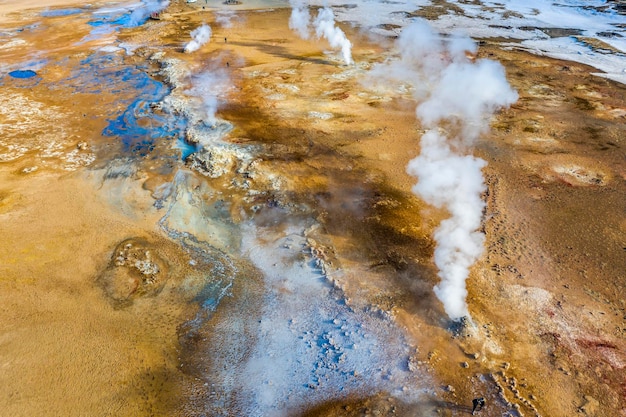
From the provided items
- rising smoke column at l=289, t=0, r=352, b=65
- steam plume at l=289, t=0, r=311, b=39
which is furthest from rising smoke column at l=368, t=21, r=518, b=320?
steam plume at l=289, t=0, r=311, b=39

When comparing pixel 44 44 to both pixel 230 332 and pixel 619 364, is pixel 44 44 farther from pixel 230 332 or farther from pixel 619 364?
pixel 619 364

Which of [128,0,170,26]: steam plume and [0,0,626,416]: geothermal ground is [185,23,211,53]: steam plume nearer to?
[0,0,626,416]: geothermal ground

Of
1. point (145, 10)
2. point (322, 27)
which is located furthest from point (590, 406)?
point (145, 10)

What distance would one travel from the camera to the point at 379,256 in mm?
8297

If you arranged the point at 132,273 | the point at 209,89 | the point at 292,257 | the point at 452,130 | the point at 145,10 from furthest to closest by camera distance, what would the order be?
the point at 145,10
the point at 209,89
the point at 452,130
the point at 292,257
the point at 132,273

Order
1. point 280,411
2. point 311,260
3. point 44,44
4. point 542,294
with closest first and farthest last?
point 280,411 → point 542,294 → point 311,260 → point 44,44

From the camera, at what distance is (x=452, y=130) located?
13320 millimetres

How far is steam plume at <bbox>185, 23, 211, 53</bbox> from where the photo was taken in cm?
2031

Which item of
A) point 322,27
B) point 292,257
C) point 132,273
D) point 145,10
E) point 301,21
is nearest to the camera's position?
point 132,273

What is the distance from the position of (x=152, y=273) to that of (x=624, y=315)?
890 cm

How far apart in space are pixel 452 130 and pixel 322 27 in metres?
12.1

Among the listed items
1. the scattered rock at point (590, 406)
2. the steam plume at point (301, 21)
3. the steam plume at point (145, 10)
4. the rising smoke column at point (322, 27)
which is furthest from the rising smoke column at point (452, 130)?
the steam plume at point (145, 10)

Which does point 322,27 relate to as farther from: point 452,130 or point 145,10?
point 145,10

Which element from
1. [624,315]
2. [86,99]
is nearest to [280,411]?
[624,315]
